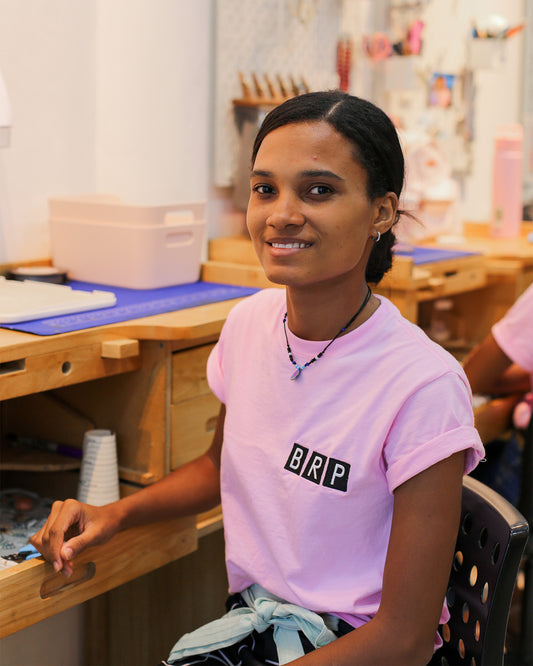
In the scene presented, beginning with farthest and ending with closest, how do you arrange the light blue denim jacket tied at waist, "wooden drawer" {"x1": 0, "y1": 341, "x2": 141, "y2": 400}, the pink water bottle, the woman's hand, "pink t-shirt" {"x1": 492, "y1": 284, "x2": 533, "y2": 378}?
the pink water bottle
"pink t-shirt" {"x1": 492, "y1": 284, "x2": 533, "y2": 378}
"wooden drawer" {"x1": 0, "y1": 341, "x2": 141, "y2": 400}
the woman's hand
the light blue denim jacket tied at waist

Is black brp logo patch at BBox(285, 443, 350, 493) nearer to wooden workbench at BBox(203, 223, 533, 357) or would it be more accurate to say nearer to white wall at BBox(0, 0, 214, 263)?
wooden workbench at BBox(203, 223, 533, 357)

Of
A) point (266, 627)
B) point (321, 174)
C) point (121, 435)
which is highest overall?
point (321, 174)

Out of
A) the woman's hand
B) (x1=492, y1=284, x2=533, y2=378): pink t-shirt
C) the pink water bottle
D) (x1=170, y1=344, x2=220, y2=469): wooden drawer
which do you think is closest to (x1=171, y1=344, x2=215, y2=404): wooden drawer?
(x1=170, y1=344, x2=220, y2=469): wooden drawer

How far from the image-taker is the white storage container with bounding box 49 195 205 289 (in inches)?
71.0

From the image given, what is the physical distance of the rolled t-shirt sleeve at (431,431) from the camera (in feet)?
3.18

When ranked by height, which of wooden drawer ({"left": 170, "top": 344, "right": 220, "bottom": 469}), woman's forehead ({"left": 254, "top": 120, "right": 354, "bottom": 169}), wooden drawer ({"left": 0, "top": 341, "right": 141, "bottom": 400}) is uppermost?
woman's forehead ({"left": 254, "top": 120, "right": 354, "bottom": 169})

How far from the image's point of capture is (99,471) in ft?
4.88

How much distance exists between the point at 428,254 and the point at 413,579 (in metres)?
1.63

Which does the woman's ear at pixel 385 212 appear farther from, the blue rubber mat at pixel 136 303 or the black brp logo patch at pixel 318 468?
the blue rubber mat at pixel 136 303

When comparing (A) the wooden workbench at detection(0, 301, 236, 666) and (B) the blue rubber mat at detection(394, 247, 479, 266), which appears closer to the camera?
(A) the wooden workbench at detection(0, 301, 236, 666)

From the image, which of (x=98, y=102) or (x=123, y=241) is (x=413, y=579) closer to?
(x=123, y=241)

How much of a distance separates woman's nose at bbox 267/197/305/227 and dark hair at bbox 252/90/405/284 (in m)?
0.09

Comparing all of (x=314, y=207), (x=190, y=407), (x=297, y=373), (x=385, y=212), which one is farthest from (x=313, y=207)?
(x=190, y=407)

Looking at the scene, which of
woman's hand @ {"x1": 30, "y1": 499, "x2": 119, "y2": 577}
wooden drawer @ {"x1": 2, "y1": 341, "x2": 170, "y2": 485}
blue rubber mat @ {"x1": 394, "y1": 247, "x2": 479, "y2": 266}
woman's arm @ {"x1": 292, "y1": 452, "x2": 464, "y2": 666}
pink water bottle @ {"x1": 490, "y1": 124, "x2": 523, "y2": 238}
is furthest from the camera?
pink water bottle @ {"x1": 490, "y1": 124, "x2": 523, "y2": 238}
